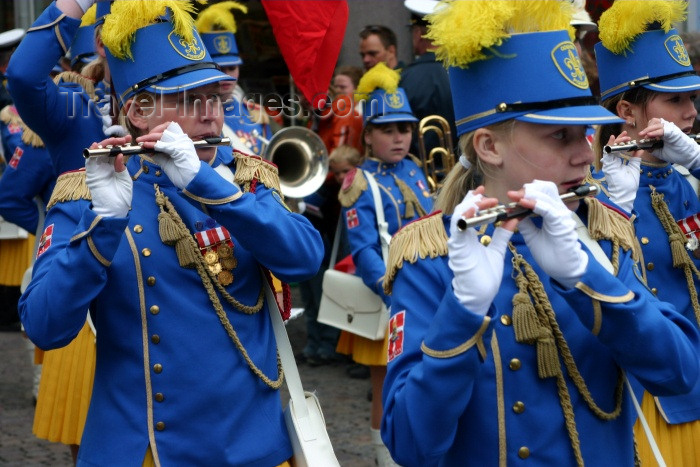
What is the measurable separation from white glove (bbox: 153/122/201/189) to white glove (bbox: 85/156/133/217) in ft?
0.43

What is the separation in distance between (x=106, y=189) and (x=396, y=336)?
0.96m

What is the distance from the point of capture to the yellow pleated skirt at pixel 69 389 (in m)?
4.70

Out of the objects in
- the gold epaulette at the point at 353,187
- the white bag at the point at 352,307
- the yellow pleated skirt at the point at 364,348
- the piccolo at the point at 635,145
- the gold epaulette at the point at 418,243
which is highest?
the gold epaulette at the point at 418,243

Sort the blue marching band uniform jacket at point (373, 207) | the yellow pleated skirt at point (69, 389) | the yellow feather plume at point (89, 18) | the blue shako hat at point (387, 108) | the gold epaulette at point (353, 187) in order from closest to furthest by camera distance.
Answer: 1. the yellow pleated skirt at point (69, 389)
2. the yellow feather plume at point (89, 18)
3. the blue marching band uniform jacket at point (373, 207)
4. the gold epaulette at point (353, 187)
5. the blue shako hat at point (387, 108)

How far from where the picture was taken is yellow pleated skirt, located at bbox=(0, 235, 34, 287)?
8.46 m

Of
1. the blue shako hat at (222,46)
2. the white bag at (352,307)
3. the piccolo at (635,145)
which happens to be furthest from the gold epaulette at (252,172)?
the blue shako hat at (222,46)

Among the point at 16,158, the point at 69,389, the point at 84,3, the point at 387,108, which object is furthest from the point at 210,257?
the point at 387,108

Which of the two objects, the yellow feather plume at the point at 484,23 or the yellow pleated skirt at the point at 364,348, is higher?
the yellow feather plume at the point at 484,23

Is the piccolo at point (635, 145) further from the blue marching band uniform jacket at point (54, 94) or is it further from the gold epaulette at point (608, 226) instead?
the blue marching band uniform jacket at point (54, 94)

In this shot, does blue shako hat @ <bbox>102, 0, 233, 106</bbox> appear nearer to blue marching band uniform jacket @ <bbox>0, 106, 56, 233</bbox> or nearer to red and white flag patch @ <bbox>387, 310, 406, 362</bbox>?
red and white flag patch @ <bbox>387, 310, 406, 362</bbox>

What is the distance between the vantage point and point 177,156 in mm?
3105

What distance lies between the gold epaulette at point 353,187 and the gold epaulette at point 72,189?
3.35 m

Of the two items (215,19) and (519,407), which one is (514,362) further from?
(215,19)

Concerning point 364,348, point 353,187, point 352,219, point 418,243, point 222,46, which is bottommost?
point 364,348
